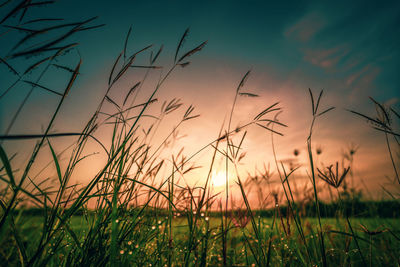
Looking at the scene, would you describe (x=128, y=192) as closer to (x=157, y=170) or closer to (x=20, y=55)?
(x=157, y=170)

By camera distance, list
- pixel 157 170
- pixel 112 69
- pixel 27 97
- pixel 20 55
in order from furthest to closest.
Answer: pixel 157 170 < pixel 112 69 < pixel 27 97 < pixel 20 55

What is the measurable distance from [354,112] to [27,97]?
5.90 feet

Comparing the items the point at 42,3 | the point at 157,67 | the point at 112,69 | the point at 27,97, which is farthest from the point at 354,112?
the point at 27,97

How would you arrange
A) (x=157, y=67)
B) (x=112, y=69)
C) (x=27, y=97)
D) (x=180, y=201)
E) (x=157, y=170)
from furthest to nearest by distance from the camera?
(x=157, y=170), (x=180, y=201), (x=157, y=67), (x=112, y=69), (x=27, y=97)

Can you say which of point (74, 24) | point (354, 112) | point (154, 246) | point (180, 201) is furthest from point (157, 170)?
point (354, 112)

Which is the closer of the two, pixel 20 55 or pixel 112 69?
pixel 20 55

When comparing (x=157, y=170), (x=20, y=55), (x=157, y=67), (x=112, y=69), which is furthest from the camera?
(x=157, y=170)

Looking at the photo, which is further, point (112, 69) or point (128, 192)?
point (128, 192)

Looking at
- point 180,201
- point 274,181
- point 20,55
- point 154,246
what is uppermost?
point 20,55

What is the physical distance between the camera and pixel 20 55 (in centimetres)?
66

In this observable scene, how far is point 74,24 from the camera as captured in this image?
0.85 m

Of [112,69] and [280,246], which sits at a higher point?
[112,69]

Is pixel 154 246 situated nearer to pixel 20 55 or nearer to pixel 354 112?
pixel 20 55

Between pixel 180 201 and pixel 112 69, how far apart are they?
124 centimetres
